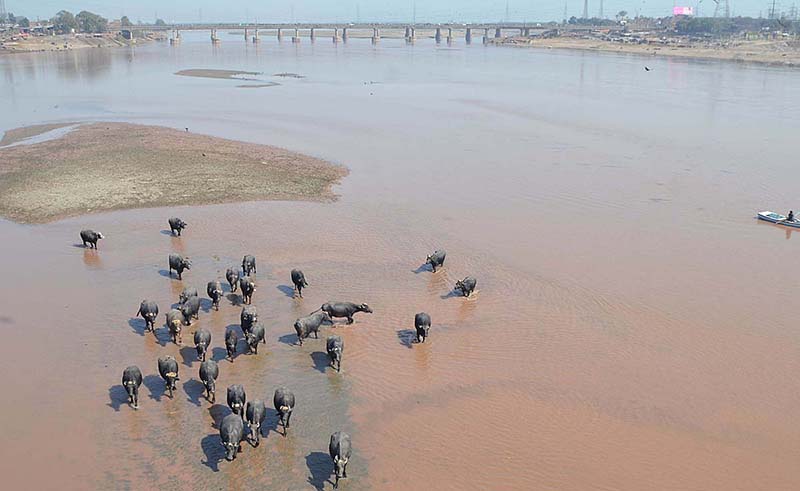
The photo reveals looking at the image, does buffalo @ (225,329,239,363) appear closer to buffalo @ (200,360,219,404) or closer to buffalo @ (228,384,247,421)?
buffalo @ (200,360,219,404)

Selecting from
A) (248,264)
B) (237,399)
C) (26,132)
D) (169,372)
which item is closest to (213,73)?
(26,132)

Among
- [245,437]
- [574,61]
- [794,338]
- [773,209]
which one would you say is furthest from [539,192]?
[574,61]

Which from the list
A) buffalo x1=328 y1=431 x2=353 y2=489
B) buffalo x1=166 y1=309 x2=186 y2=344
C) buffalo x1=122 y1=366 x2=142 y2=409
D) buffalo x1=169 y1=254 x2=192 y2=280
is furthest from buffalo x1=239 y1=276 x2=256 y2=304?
buffalo x1=328 y1=431 x2=353 y2=489

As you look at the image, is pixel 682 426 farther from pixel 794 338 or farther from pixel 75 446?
pixel 75 446

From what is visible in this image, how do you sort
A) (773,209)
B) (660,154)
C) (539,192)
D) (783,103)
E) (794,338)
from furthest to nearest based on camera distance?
(783,103), (660,154), (539,192), (773,209), (794,338)

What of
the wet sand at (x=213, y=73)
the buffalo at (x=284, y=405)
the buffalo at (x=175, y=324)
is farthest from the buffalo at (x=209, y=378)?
the wet sand at (x=213, y=73)

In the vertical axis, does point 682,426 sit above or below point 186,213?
below

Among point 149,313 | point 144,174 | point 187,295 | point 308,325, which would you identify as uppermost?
point 144,174

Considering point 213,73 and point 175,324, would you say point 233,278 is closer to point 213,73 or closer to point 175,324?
point 175,324
